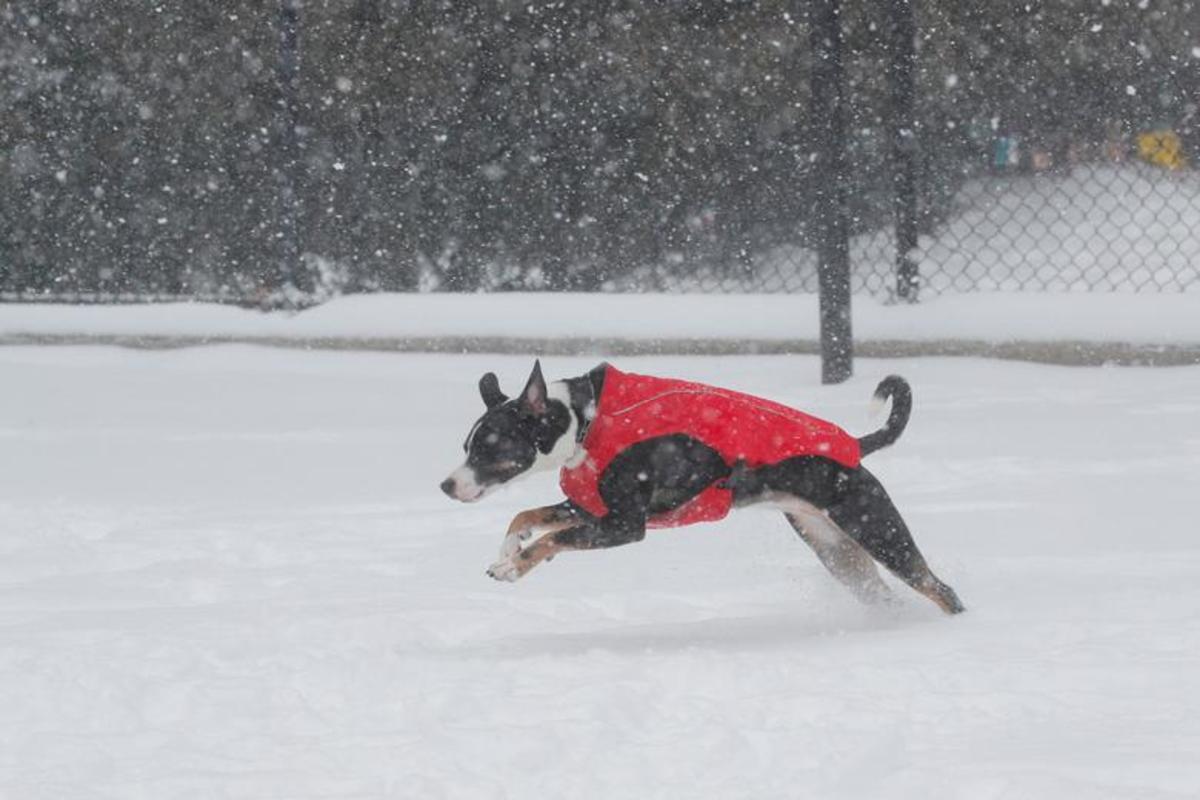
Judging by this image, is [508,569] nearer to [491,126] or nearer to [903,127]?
[903,127]

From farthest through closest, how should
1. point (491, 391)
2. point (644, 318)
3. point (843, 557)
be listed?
1. point (644, 318)
2. point (843, 557)
3. point (491, 391)

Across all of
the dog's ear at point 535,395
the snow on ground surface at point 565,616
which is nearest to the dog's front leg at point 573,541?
the snow on ground surface at point 565,616

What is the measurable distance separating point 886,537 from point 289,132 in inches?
151

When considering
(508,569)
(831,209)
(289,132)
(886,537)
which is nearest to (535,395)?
(508,569)

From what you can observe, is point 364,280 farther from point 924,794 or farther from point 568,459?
point 924,794

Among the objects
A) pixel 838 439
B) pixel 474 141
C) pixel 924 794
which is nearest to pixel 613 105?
pixel 474 141

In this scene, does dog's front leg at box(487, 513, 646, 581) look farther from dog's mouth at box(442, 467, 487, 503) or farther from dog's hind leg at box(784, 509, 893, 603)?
dog's hind leg at box(784, 509, 893, 603)

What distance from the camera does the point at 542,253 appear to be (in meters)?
6.87

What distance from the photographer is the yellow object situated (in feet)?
21.5

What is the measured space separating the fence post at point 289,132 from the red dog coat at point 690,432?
346cm

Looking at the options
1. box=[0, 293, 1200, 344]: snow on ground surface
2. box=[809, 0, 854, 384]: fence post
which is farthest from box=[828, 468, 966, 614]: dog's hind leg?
box=[0, 293, 1200, 344]: snow on ground surface

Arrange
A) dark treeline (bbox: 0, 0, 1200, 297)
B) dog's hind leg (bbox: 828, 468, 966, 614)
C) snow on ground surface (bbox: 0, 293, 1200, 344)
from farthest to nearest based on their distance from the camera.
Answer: dark treeline (bbox: 0, 0, 1200, 297), snow on ground surface (bbox: 0, 293, 1200, 344), dog's hind leg (bbox: 828, 468, 966, 614)

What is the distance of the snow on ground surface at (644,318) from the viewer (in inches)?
237

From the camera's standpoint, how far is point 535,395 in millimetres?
3672
